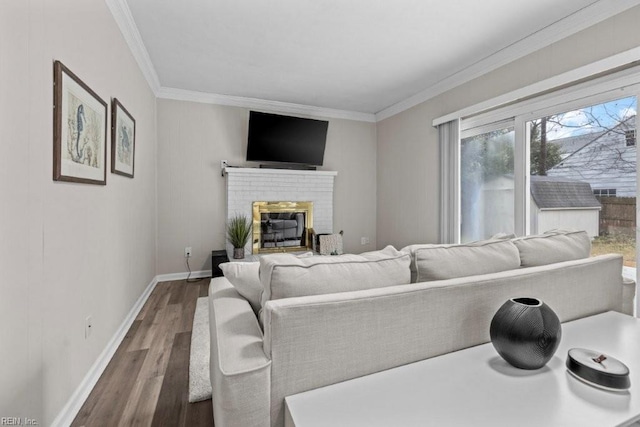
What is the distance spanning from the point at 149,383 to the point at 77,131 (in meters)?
1.44

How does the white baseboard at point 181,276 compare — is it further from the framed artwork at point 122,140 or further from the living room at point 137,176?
the framed artwork at point 122,140

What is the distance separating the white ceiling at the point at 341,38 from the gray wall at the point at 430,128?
0.11 metres

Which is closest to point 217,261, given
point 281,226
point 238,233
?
point 238,233

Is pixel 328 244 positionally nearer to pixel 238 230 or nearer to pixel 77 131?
pixel 238 230

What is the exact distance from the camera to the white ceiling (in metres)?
2.29

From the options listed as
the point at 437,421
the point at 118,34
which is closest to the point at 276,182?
the point at 118,34

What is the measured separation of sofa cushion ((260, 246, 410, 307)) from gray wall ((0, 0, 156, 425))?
891 millimetres

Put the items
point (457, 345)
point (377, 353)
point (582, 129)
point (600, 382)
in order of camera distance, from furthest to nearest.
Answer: point (582, 129), point (457, 345), point (377, 353), point (600, 382)

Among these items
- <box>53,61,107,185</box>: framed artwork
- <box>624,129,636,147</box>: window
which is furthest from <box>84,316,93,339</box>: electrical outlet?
<box>624,129,636,147</box>: window

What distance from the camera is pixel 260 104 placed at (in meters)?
4.36

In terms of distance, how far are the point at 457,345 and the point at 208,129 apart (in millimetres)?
3979

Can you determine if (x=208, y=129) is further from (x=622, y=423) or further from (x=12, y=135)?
(x=622, y=423)

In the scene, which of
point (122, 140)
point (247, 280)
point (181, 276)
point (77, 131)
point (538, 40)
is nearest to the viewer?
point (247, 280)

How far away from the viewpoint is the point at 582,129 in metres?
2.55
